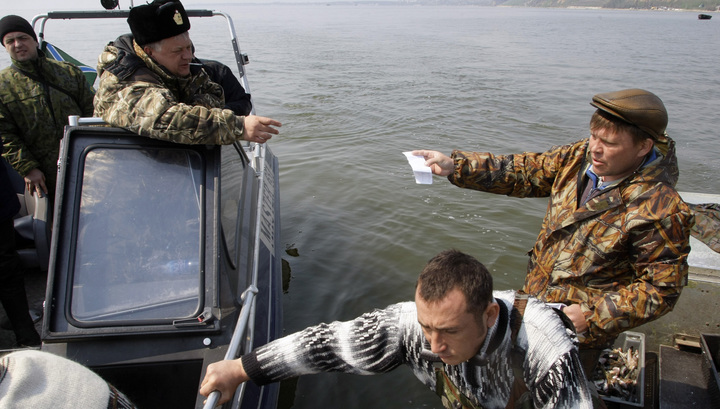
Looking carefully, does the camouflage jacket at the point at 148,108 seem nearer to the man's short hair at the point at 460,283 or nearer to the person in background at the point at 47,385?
the man's short hair at the point at 460,283

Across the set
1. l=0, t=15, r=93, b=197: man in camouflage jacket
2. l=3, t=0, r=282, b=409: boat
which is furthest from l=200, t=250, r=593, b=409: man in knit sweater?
l=0, t=15, r=93, b=197: man in camouflage jacket

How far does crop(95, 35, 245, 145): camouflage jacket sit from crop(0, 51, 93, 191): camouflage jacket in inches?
59.6

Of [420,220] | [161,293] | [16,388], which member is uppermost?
[16,388]

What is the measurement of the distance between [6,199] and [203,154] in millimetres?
1541

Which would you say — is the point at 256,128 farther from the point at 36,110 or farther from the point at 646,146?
the point at 36,110

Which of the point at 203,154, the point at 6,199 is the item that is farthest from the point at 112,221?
the point at 6,199

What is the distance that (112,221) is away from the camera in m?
2.81

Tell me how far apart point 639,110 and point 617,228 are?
0.55 meters

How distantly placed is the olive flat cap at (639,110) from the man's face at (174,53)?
2354 millimetres

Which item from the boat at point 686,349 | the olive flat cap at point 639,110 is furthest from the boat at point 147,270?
the boat at point 686,349

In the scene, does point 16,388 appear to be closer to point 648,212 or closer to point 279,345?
point 279,345

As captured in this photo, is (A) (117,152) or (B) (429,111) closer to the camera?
(A) (117,152)

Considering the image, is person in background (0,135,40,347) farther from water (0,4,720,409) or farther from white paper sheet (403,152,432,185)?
white paper sheet (403,152,432,185)

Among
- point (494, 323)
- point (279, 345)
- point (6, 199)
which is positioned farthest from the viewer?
point (6, 199)
